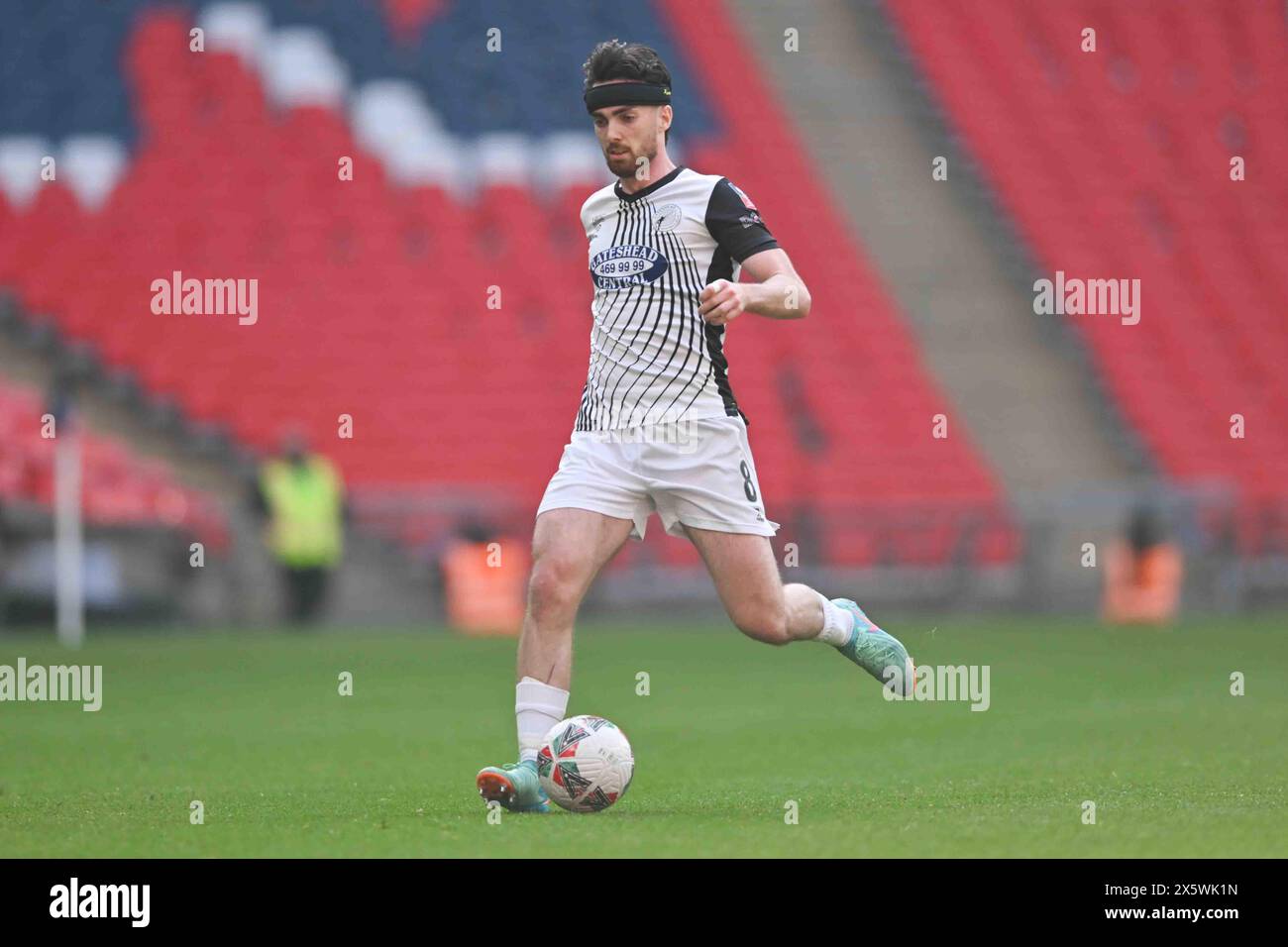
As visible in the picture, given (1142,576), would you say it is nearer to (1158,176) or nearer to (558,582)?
(1158,176)

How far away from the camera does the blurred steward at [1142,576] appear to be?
2005cm

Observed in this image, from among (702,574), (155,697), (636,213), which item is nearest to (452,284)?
(702,574)

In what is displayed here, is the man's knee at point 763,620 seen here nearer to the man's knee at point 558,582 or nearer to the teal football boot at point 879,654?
the teal football boot at point 879,654

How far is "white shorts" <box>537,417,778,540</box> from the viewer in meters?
6.77

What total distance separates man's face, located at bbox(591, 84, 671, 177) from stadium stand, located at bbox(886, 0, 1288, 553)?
1697 centimetres

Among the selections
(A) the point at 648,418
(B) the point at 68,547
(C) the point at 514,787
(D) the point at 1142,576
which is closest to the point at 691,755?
(C) the point at 514,787

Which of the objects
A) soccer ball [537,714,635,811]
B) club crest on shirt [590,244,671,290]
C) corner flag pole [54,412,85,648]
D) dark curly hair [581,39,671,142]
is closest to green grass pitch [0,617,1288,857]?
soccer ball [537,714,635,811]

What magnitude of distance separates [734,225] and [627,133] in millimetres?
477

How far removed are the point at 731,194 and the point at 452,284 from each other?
1603 centimetres

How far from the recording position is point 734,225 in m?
6.69

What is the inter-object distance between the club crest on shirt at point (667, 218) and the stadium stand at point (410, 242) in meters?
14.2
